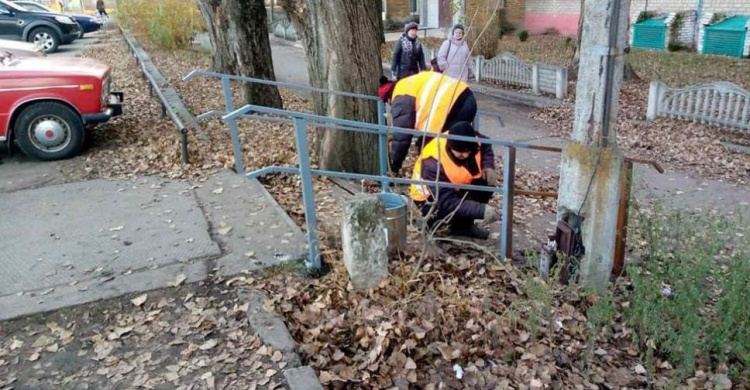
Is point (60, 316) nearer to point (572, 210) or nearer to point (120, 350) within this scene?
point (120, 350)

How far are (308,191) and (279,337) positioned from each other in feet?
3.42

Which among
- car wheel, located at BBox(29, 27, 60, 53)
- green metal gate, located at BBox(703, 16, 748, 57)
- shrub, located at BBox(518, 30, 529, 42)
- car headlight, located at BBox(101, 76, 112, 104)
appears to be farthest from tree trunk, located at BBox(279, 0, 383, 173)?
shrub, located at BBox(518, 30, 529, 42)

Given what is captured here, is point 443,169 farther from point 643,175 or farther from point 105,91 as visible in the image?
point 105,91

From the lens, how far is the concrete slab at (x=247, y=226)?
444cm

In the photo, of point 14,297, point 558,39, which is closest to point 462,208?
point 14,297

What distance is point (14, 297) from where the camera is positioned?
397 cm

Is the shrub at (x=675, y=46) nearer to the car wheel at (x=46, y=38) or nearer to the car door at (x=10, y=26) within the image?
the car wheel at (x=46, y=38)

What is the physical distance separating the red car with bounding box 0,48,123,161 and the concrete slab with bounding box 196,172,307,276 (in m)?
2.19

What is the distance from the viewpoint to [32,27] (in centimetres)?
1878

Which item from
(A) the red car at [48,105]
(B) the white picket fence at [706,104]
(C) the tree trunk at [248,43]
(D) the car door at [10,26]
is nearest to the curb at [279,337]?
(A) the red car at [48,105]

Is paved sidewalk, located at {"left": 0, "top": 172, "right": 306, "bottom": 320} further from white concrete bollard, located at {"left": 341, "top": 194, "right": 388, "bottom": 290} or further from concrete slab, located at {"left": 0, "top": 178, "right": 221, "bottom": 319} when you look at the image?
white concrete bollard, located at {"left": 341, "top": 194, "right": 388, "bottom": 290}

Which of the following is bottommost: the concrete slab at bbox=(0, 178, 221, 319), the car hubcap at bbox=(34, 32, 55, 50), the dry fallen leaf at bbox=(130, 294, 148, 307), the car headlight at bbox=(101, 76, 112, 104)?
the dry fallen leaf at bbox=(130, 294, 148, 307)

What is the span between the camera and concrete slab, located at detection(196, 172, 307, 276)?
4.44m

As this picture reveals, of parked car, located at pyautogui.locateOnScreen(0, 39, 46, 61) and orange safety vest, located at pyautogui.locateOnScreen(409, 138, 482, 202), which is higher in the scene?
parked car, located at pyautogui.locateOnScreen(0, 39, 46, 61)
